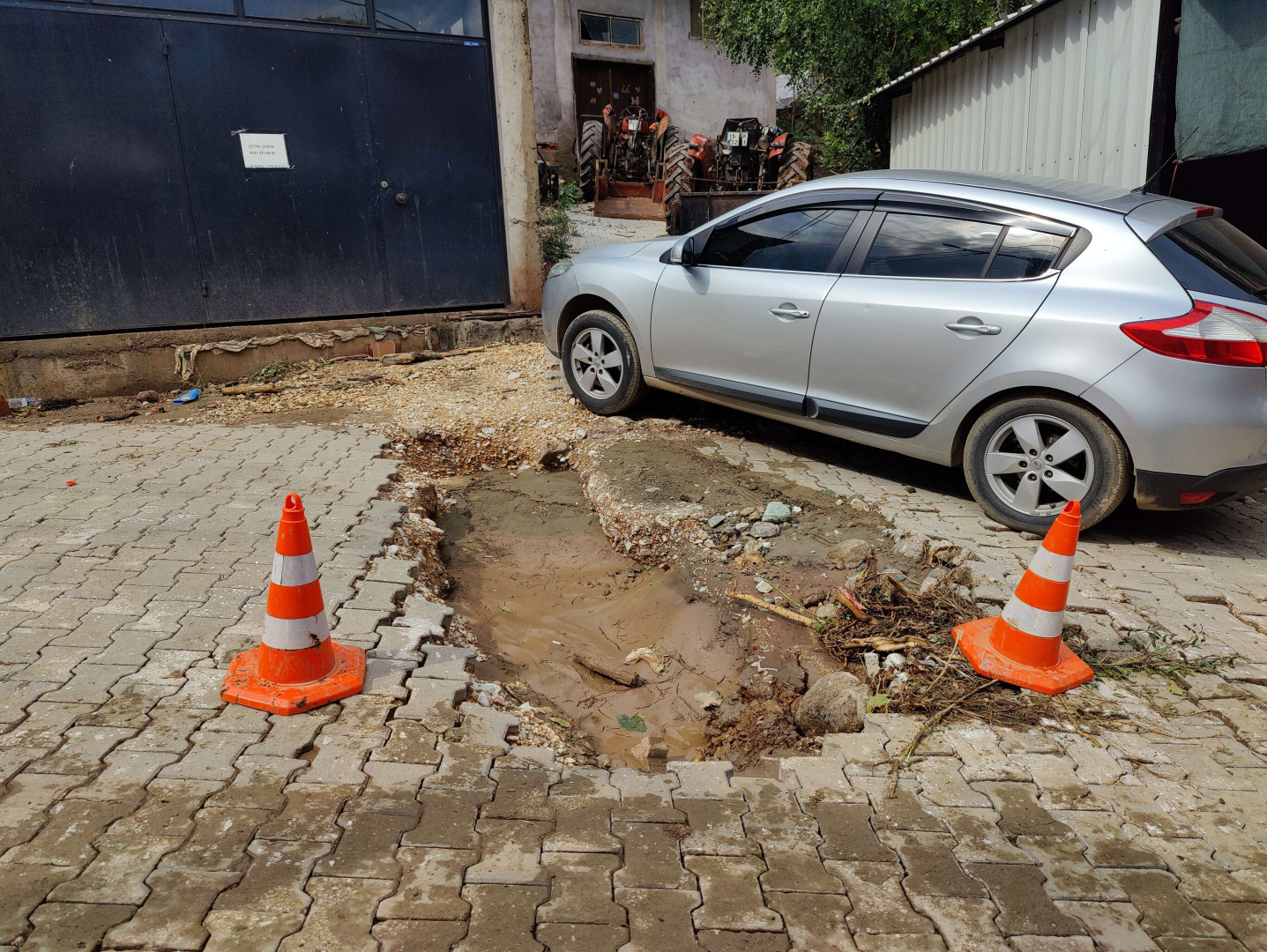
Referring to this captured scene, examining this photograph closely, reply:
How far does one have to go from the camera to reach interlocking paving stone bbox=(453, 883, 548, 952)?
2041 mm

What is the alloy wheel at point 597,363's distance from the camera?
624 cm

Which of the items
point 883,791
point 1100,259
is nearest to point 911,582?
point 883,791

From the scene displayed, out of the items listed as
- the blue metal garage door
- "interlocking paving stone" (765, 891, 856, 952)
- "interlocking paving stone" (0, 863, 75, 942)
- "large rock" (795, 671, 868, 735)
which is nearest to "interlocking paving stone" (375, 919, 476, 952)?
"interlocking paving stone" (0, 863, 75, 942)

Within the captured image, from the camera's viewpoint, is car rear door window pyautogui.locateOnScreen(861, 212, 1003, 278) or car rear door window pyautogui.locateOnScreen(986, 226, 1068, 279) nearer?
car rear door window pyautogui.locateOnScreen(986, 226, 1068, 279)

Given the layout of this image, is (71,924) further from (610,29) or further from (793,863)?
(610,29)

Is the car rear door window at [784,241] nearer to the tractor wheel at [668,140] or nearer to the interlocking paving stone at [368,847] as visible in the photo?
the interlocking paving stone at [368,847]

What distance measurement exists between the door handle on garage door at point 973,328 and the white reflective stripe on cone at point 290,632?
11.0ft

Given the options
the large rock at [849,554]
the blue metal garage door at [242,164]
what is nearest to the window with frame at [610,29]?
the blue metal garage door at [242,164]

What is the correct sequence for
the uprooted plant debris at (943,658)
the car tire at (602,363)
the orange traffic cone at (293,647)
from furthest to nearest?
the car tire at (602,363), the uprooted plant debris at (943,658), the orange traffic cone at (293,647)

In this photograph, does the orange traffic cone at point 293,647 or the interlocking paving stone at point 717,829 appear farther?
Answer: the orange traffic cone at point 293,647

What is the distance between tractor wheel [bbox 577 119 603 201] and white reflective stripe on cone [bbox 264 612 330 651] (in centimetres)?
1377

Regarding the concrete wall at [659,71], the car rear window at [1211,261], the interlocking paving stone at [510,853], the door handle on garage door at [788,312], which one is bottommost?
the interlocking paving stone at [510,853]

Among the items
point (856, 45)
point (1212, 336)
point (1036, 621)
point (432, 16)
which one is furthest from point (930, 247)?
point (856, 45)

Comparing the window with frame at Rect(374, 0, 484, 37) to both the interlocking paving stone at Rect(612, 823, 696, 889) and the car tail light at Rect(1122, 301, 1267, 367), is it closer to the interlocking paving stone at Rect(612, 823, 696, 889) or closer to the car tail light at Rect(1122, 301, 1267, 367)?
the car tail light at Rect(1122, 301, 1267, 367)
